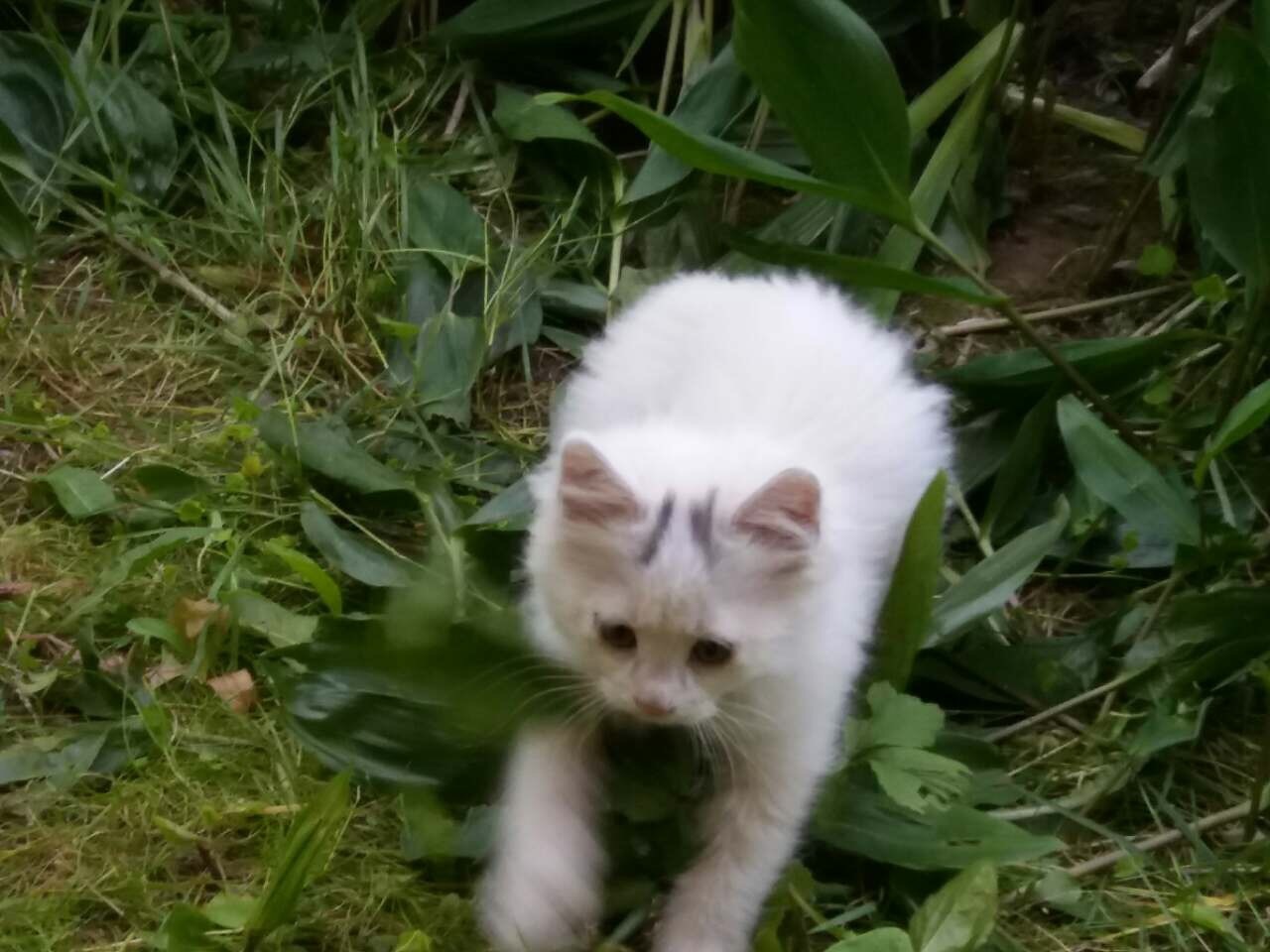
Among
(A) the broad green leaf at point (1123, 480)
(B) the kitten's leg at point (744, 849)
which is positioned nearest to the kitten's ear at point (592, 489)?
(B) the kitten's leg at point (744, 849)

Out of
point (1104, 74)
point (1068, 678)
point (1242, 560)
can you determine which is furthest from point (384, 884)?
point (1104, 74)

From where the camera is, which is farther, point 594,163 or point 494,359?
point 594,163

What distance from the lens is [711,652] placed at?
175 centimetres

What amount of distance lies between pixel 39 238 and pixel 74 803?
54.0 inches

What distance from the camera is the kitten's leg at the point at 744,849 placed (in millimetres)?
1773

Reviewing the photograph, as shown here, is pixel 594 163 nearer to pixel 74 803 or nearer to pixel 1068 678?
pixel 1068 678

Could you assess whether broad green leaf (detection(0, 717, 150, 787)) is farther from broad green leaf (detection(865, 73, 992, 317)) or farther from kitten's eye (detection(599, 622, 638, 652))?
broad green leaf (detection(865, 73, 992, 317))

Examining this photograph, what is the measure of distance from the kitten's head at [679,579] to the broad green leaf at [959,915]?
33cm

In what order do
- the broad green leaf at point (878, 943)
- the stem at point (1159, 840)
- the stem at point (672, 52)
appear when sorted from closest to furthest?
1. the broad green leaf at point (878, 943)
2. the stem at point (1159, 840)
3. the stem at point (672, 52)

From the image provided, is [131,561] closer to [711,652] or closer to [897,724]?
[711,652]

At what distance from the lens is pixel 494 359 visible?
273 centimetres

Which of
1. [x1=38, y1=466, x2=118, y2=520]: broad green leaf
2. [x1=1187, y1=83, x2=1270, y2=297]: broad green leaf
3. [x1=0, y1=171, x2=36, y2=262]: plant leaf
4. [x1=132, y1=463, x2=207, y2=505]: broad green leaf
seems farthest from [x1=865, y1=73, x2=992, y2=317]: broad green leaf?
[x1=0, y1=171, x2=36, y2=262]: plant leaf

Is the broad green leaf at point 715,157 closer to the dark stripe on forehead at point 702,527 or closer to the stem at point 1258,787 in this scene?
the dark stripe on forehead at point 702,527

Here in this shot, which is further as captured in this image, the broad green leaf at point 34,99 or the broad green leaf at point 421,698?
the broad green leaf at point 34,99
